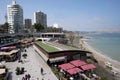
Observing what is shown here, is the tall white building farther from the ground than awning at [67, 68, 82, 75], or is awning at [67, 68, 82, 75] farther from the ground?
the tall white building

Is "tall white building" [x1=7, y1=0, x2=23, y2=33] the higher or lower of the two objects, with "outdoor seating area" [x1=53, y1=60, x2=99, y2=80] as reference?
higher

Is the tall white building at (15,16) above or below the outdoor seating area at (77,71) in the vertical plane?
above

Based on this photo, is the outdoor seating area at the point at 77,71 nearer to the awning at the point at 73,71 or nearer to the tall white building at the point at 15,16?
the awning at the point at 73,71

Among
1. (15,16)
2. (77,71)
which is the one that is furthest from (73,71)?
(15,16)

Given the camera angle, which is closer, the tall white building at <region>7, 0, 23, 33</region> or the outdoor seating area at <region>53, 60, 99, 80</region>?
the outdoor seating area at <region>53, 60, 99, 80</region>

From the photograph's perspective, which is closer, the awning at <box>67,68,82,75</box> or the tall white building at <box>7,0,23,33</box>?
the awning at <box>67,68,82,75</box>

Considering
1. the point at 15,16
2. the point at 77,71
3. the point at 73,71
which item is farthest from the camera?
the point at 15,16

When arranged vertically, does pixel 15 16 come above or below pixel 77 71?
above

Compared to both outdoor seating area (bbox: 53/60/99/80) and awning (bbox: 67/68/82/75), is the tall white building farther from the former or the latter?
awning (bbox: 67/68/82/75)

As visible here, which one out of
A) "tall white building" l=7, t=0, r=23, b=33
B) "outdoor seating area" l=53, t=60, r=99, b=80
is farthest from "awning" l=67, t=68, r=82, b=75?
"tall white building" l=7, t=0, r=23, b=33

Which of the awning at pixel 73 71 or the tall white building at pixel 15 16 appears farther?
the tall white building at pixel 15 16

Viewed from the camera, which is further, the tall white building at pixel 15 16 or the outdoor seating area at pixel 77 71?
the tall white building at pixel 15 16

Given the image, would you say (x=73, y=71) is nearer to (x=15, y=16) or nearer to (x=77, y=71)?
(x=77, y=71)

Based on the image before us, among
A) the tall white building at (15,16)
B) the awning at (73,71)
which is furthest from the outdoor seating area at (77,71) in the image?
the tall white building at (15,16)
